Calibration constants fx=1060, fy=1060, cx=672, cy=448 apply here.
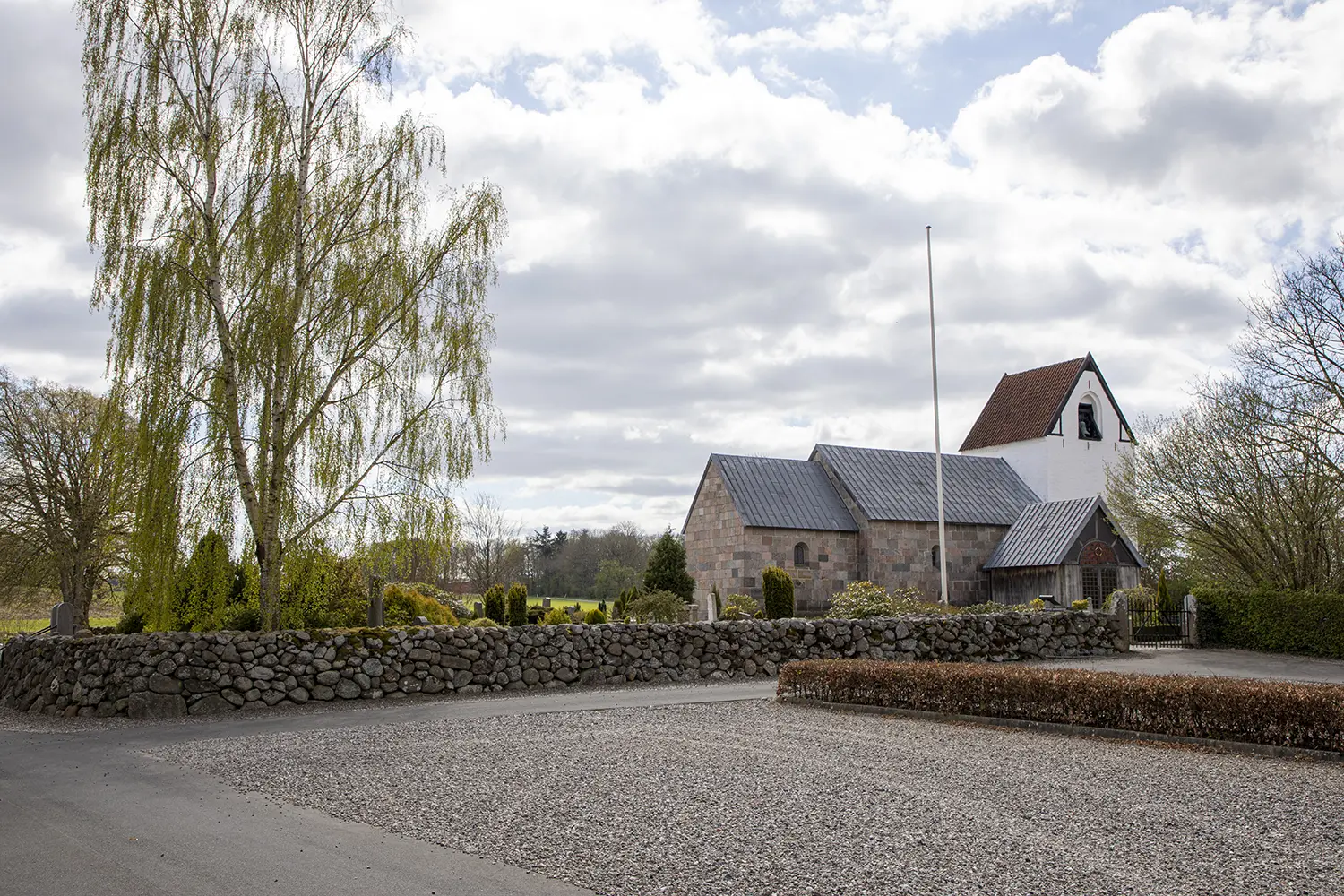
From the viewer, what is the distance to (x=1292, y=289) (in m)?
21.5

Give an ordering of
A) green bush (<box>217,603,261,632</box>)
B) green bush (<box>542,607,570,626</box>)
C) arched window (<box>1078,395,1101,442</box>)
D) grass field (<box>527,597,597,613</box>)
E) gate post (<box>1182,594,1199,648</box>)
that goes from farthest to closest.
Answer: grass field (<box>527,597,597,613</box>)
arched window (<box>1078,395,1101,442</box>)
green bush (<box>542,607,570,626</box>)
gate post (<box>1182,594,1199,648</box>)
green bush (<box>217,603,261,632</box>)

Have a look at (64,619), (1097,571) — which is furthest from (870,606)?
(64,619)

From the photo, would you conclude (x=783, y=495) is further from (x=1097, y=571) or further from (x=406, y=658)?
(x=406, y=658)

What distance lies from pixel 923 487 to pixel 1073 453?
287 inches

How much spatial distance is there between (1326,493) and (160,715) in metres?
21.6

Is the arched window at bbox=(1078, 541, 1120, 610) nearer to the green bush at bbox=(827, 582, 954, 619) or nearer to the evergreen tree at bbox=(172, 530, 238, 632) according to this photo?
the green bush at bbox=(827, 582, 954, 619)

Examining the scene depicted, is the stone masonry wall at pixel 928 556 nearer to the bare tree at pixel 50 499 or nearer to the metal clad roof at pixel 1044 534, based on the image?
the metal clad roof at pixel 1044 534

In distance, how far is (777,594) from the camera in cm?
2703

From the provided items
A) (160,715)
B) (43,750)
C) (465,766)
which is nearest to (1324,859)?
(465,766)

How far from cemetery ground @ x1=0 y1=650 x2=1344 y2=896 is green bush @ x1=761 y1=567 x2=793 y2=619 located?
15.8 m

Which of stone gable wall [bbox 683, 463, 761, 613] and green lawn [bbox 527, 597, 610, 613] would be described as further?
green lawn [bbox 527, 597, 610, 613]

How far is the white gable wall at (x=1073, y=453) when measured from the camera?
3669 cm

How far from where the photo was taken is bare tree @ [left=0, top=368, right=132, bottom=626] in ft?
91.0

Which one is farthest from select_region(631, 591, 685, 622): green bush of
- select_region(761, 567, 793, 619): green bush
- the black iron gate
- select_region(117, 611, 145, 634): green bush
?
select_region(117, 611, 145, 634): green bush
